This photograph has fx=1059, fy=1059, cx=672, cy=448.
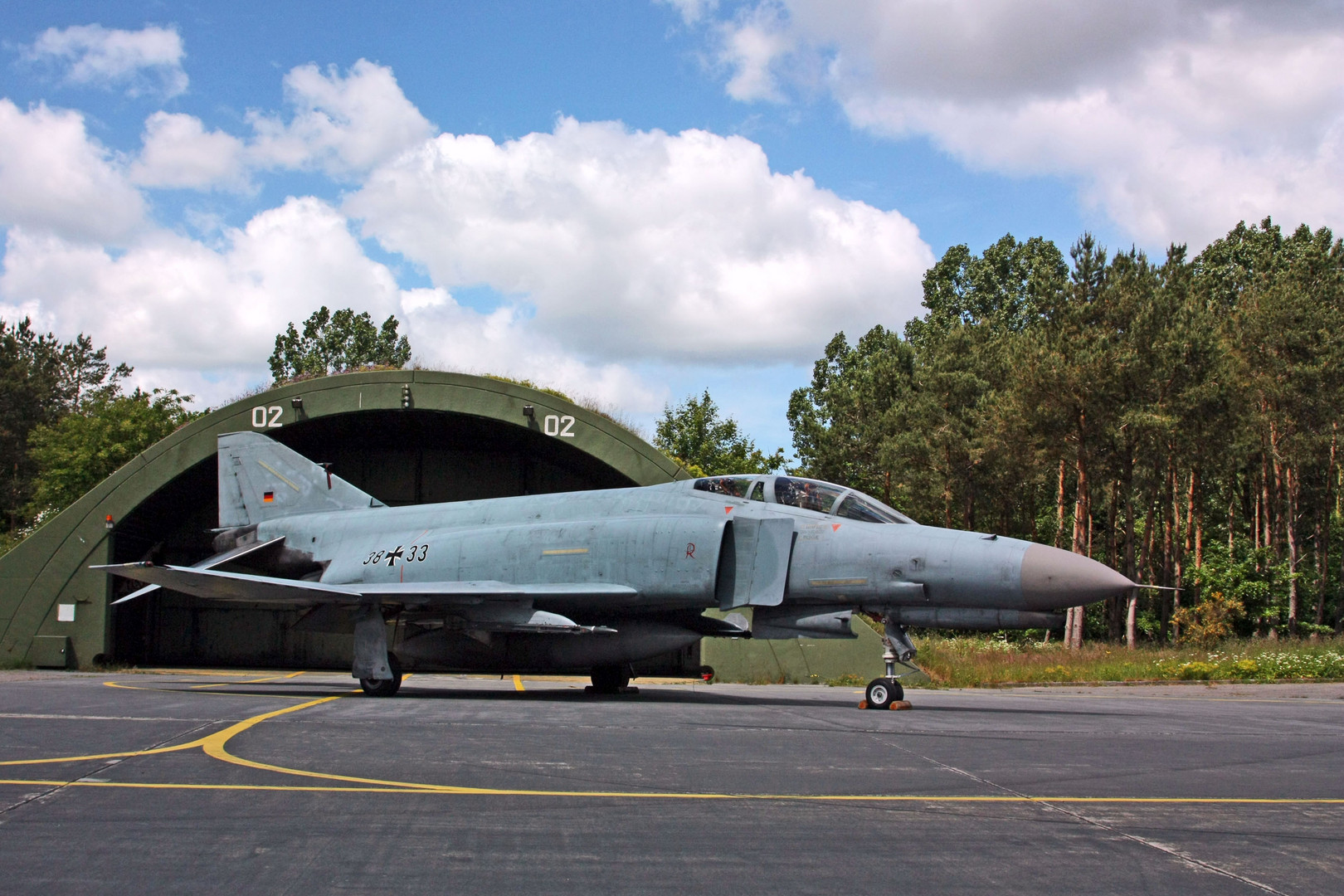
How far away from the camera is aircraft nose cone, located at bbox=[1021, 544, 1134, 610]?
11898mm

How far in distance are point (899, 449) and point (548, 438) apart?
1006 inches

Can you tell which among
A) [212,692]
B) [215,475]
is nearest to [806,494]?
[212,692]

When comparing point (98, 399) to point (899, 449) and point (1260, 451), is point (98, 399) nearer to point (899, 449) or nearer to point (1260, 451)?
point (899, 449)

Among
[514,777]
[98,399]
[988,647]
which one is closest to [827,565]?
[514,777]

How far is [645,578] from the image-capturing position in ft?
47.9

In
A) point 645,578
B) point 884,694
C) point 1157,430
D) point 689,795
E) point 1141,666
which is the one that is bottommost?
point 1141,666

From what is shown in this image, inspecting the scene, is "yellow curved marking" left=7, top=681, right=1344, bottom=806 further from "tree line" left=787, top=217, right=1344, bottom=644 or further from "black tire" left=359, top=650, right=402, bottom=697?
"tree line" left=787, top=217, right=1344, bottom=644

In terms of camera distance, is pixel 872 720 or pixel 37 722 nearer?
pixel 37 722

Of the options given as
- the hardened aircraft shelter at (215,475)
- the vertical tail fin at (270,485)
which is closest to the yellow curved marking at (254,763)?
the vertical tail fin at (270,485)

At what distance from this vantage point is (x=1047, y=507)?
50.6 metres

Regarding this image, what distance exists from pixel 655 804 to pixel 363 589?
34.2ft

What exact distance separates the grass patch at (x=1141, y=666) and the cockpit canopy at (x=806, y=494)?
7754mm

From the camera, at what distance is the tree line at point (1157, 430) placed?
114 feet

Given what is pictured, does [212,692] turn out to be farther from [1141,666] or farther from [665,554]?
[1141,666]
